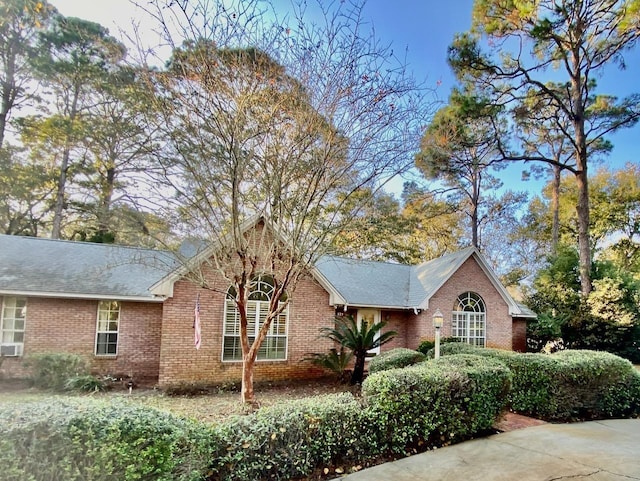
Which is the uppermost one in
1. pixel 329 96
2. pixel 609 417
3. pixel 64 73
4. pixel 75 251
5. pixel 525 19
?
pixel 525 19

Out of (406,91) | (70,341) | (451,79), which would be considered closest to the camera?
(406,91)

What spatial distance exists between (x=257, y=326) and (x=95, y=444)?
812 cm

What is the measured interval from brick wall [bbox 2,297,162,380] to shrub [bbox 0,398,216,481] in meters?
8.68

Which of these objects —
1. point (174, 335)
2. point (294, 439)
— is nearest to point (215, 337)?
point (174, 335)

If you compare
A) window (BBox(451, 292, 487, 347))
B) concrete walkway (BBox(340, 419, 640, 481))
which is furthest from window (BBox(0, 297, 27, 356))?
window (BBox(451, 292, 487, 347))

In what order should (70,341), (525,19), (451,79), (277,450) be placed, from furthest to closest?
1. (451,79)
2. (525,19)
3. (70,341)
4. (277,450)

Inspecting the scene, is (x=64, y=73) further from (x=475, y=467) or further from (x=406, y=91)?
(x=475, y=467)

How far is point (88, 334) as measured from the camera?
11594mm

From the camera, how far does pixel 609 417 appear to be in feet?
27.0

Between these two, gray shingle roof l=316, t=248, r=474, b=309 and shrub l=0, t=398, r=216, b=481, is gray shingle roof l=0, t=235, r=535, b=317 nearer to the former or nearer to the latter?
gray shingle roof l=316, t=248, r=474, b=309

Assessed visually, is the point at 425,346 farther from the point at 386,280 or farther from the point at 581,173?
the point at 581,173

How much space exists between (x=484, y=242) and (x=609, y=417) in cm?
2333

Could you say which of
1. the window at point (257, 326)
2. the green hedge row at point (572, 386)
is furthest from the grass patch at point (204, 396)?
the green hedge row at point (572, 386)

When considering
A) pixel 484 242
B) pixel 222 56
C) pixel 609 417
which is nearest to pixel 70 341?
pixel 222 56
